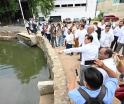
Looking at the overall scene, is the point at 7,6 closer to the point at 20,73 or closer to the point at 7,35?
the point at 7,35

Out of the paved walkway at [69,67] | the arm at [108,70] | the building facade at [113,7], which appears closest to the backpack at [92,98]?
the arm at [108,70]

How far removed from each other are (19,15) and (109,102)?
37.3 meters

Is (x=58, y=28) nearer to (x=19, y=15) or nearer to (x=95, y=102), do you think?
(x=95, y=102)

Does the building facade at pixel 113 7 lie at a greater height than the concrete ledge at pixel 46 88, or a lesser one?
lesser

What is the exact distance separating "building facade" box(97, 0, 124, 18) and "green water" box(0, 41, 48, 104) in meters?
24.1

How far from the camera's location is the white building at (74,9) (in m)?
47.2

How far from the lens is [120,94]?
Answer: 14.2ft

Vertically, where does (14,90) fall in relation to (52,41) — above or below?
below

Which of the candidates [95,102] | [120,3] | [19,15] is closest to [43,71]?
[95,102]

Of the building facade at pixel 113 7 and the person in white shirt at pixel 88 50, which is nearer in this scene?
the person in white shirt at pixel 88 50

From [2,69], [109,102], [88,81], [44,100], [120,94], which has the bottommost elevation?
[2,69]

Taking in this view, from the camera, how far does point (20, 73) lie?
1612 centimetres

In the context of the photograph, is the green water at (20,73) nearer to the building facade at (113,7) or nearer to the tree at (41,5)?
the tree at (41,5)

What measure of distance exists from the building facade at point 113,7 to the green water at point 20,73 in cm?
2412
